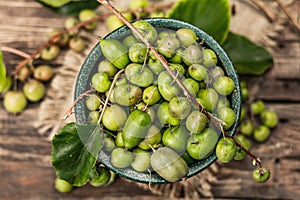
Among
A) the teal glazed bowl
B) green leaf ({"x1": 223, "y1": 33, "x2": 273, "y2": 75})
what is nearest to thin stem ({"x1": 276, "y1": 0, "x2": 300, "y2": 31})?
green leaf ({"x1": 223, "y1": 33, "x2": 273, "y2": 75})

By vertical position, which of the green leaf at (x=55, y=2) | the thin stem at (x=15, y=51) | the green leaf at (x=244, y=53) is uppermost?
the green leaf at (x=55, y=2)

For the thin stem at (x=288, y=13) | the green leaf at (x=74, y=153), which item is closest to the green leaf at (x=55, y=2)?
the green leaf at (x=74, y=153)

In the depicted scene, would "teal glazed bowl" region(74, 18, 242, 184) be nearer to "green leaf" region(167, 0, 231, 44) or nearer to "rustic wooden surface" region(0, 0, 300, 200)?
"green leaf" region(167, 0, 231, 44)

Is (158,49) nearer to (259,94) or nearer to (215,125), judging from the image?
(215,125)

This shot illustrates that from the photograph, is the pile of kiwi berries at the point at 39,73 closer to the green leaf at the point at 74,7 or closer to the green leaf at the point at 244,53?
the green leaf at the point at 74,7

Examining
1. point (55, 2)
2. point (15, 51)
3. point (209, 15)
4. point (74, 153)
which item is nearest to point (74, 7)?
point (55, 2)

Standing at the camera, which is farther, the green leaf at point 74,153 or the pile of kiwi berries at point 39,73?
the pile of kiwi berries at point 39,73
